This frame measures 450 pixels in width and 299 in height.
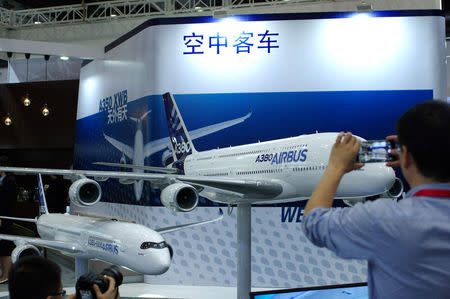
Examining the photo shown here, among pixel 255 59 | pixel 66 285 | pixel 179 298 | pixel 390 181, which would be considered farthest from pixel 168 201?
pixel 66 285

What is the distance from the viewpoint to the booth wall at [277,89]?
1199 cm

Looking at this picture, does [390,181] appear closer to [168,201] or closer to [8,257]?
[168,201]

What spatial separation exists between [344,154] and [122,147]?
1273 cm

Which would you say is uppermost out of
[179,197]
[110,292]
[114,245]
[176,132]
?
[176,132]

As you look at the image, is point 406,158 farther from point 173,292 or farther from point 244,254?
point 173,292

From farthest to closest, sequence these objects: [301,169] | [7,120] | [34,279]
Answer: [7,120] < [301,169] < [34,279]

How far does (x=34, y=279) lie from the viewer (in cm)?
293

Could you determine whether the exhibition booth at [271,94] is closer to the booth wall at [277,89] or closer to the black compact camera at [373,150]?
the booth wall at [277,89]

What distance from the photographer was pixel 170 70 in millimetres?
12836

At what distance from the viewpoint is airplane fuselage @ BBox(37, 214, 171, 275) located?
25.2 feet

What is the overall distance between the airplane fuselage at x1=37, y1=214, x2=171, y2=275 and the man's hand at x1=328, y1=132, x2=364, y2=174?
569 cm

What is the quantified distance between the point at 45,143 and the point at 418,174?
22.3m

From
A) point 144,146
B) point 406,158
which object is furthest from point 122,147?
point 406,158

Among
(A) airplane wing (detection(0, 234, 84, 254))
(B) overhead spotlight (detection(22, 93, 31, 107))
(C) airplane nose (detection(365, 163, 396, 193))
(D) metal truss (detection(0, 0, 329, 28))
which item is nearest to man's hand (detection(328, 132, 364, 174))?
(C) airplane nose (detection(365, 163, 396, 193))
